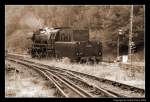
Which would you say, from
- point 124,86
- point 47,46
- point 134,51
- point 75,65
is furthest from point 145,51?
point 47,46

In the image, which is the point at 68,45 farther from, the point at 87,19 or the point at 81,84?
the point at 81,84

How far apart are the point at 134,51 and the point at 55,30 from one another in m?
2.50

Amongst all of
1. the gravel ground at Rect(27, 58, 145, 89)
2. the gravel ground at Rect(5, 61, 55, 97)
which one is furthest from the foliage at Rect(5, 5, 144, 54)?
the gravel ground at Rect(5, 61, 55, 97)

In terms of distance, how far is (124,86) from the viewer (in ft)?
37.6

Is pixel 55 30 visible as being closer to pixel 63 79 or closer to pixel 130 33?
pixel 63 79

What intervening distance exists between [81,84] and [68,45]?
130 centimetres

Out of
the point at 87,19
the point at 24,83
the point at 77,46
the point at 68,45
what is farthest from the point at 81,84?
the point at 87,19

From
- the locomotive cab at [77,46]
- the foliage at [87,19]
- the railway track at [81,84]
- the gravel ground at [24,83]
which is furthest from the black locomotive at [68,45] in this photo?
the gravel ground at [24,83]

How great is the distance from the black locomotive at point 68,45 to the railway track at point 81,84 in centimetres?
45

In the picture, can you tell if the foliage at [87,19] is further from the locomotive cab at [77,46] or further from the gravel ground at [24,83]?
the gravel ground at [24,83]

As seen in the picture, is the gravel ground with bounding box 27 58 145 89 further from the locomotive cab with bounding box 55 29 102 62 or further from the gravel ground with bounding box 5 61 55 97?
the gravel ground with bounding box 5 61 55 97

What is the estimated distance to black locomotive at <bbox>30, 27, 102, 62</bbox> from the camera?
12.1 metres

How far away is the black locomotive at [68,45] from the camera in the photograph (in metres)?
12.1

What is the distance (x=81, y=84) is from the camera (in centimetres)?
1177
